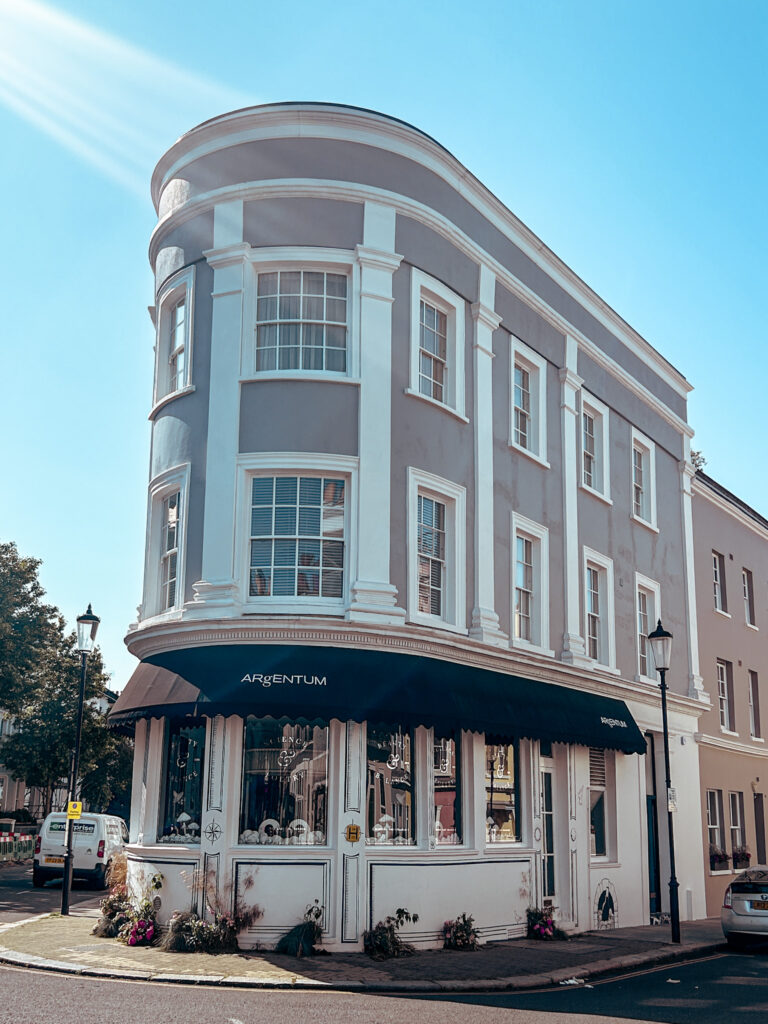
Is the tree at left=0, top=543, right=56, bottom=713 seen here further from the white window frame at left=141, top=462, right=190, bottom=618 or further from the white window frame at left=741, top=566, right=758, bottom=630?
the white window frame at left=741, top=566, right=758, bottom=630

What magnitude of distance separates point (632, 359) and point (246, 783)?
1547 centimetres

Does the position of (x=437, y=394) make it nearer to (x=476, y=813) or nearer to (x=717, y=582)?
(x=476, y=813)

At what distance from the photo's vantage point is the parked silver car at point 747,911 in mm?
19208

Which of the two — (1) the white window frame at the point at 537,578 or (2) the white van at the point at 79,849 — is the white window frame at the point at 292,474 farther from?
(2) the white van at the point at 79,849

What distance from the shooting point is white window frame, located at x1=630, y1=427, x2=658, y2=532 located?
26.2 metres

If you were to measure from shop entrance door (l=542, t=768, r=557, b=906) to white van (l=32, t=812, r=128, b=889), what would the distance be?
13189 mm

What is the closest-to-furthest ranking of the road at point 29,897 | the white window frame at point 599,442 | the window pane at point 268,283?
the window pane at point 268,283
the road at point 29,897
the white window frame at point 599,442

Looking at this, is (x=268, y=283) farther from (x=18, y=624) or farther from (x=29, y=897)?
(x=18, y=624)

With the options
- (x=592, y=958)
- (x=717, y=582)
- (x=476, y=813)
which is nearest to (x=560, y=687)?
(x=476, y=813)

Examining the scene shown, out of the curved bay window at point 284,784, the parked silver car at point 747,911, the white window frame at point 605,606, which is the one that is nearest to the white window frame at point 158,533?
the curved bay window at point 284,784

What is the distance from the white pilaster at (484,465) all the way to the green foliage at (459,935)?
4.40 meters

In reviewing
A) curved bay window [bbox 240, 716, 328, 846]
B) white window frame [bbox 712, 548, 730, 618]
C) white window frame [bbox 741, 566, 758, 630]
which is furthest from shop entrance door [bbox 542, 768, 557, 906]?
white window frame [bbox 741, 566, 758, 630]

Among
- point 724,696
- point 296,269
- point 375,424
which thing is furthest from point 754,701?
point 296,269

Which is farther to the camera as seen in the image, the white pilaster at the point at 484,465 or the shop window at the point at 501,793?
the white pilaster at the point at 484,465
